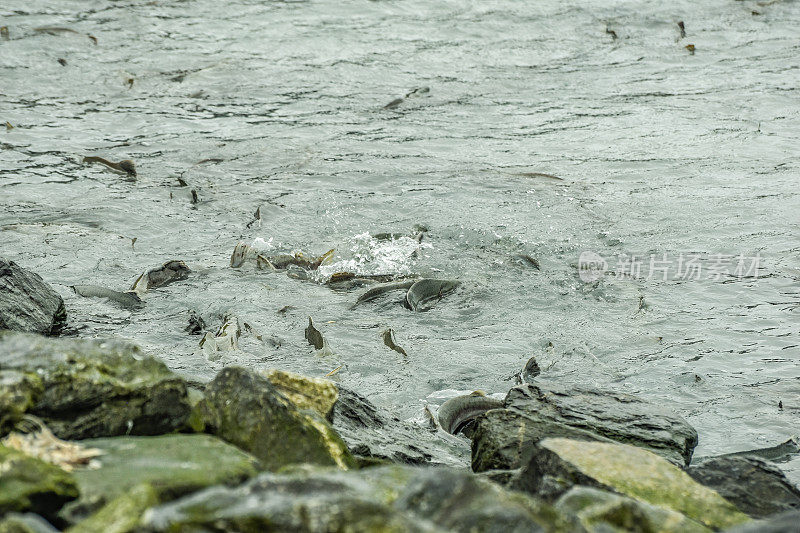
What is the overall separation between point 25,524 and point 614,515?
134 cm

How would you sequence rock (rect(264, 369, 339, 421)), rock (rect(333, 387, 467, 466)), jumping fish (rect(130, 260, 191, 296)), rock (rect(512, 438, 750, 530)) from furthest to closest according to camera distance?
1. jumping fish (rect(130, 260, 191, 296))
2. rock (rect(333, 387, 467, 466))
3. rock (rect(264, 369, 339, 421))
4. rock (rect(512, 438, 750, 530))

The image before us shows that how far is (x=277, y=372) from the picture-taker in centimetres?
336

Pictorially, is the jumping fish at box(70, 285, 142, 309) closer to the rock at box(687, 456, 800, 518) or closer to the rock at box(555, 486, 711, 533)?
the rock at box(687, 456, 800, 518)

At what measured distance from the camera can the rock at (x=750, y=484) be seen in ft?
10.2

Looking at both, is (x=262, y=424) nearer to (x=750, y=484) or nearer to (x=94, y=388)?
(x=94, y=388)

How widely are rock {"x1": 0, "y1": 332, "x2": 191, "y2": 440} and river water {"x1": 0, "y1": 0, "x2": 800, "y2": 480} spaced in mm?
1648

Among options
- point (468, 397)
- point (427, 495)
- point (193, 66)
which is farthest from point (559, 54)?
point (427, 495)

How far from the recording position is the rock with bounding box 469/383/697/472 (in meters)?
3.49

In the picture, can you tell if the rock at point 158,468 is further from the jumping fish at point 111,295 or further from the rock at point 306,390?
the jumping fish at point 111,295

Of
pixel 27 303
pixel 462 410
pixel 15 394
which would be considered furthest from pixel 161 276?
pixel 15 394

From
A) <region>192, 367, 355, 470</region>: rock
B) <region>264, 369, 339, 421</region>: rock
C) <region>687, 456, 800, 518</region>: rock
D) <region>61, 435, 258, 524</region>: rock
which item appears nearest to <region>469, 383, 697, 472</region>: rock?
<region>687, 456, 800, 518</region>: rock

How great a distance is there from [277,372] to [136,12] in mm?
9884

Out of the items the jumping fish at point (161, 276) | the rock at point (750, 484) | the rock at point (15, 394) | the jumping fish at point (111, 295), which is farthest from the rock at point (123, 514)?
the jumping fish at point (161, 276)

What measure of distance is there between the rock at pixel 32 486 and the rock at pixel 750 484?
2.21 meters
